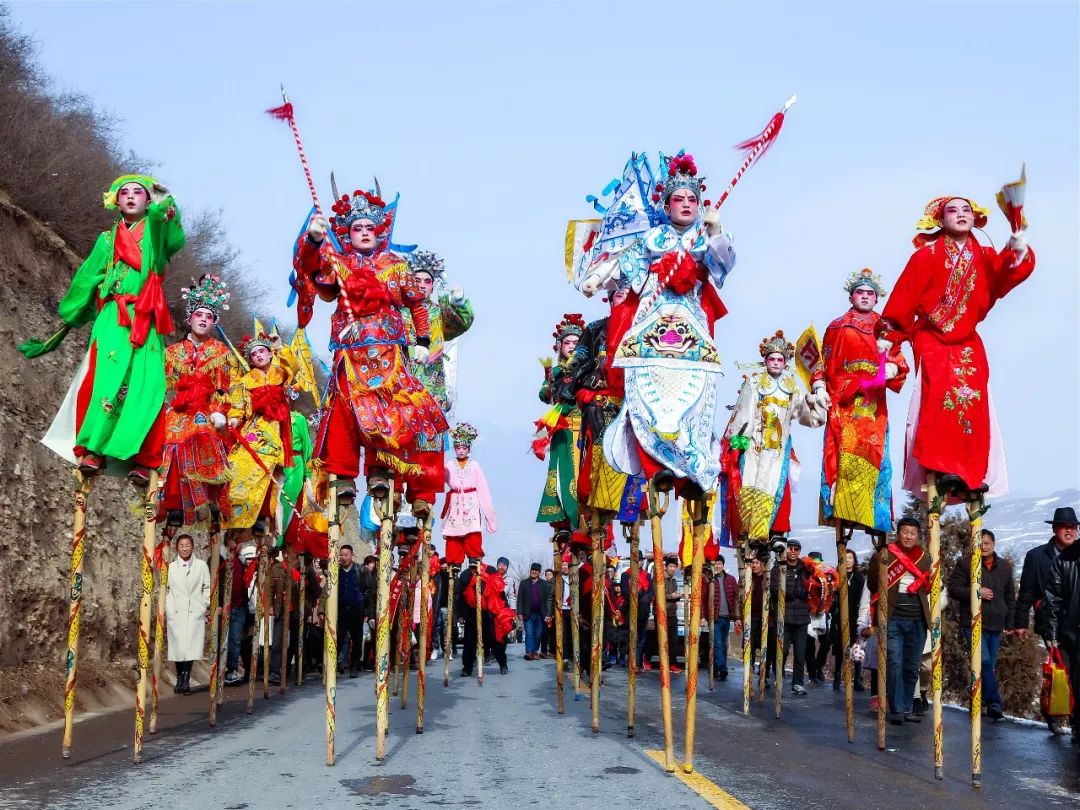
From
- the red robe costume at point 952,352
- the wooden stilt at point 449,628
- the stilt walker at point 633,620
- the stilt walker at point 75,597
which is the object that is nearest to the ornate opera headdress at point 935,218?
the red robe costume at point 952,352

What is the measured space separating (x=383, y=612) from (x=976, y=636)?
4.00 metres

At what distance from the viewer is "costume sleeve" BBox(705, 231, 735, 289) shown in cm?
872

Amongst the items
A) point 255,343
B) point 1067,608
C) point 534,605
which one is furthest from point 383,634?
point 534,605

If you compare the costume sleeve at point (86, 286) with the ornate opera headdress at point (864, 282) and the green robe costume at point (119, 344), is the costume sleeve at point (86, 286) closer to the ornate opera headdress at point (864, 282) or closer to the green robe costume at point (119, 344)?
the green robe costume at point (119, 344)

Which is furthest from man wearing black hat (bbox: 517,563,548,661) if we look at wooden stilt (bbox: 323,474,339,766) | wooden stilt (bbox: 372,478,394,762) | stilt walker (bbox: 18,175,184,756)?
stilt walker (bbox: 18,175,184,756)

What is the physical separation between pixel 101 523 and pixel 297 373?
4649 mm

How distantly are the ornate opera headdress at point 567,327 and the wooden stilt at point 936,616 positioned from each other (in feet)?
20.9

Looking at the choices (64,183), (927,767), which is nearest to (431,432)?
(927,767)

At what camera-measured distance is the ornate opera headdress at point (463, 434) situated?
18.4 metres

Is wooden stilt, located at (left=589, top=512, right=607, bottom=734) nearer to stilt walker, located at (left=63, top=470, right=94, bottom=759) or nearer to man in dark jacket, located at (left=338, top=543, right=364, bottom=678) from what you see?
stilt walker, located at (left=63, top=470, right=94, bottom=759)

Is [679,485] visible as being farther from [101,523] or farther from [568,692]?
[101,523]

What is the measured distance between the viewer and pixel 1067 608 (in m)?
11.5

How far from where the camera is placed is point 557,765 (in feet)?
26.5

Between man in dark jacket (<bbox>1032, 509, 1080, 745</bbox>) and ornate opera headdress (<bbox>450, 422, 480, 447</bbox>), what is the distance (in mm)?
8853
